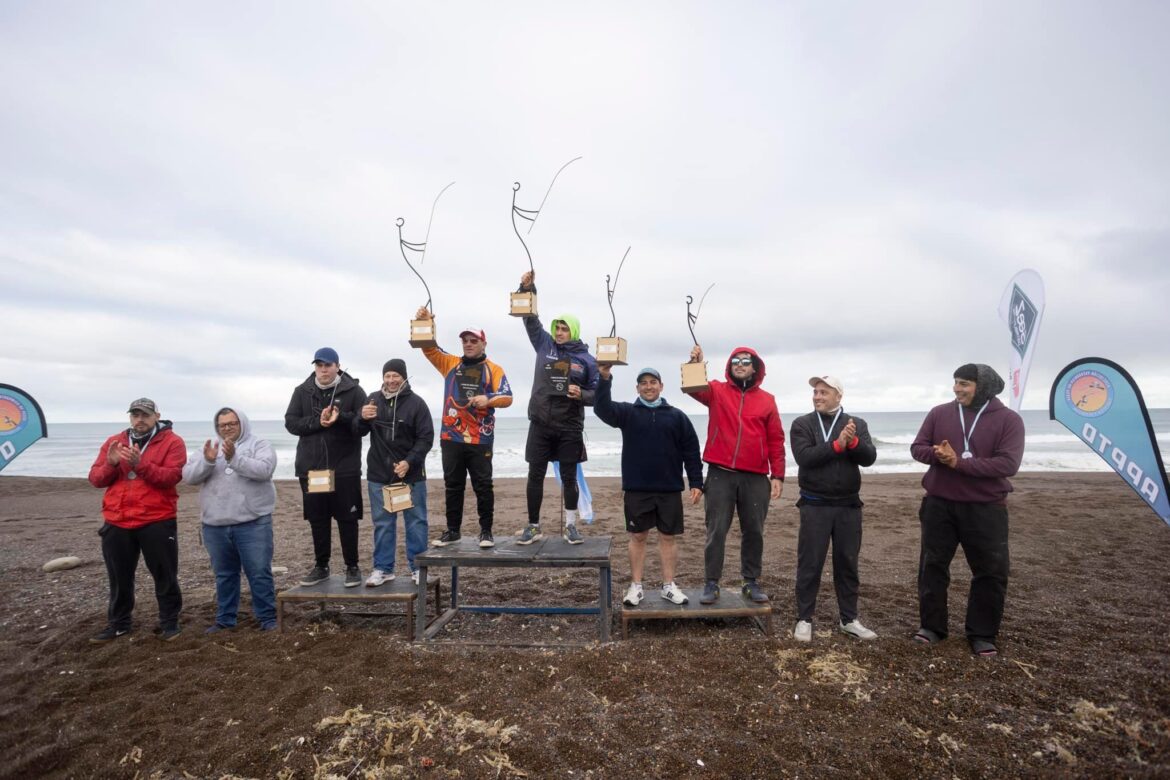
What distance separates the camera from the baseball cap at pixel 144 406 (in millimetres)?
4484

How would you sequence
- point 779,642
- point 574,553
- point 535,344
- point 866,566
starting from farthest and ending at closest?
point 866,566, point 535,344, point 574,553, point 779,642

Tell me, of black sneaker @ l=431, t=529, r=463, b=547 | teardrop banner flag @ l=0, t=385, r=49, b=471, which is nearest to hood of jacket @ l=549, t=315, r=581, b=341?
black sneaker @ l=431, t=529, r=463, b=547

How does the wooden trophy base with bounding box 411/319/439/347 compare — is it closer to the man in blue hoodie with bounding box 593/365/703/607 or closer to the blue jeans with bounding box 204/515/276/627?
the man in blue hoodie with bounding box 593/365/703/607

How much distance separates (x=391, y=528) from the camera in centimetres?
482

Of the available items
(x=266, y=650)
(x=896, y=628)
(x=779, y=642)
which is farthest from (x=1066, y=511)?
(x=266, y=650)

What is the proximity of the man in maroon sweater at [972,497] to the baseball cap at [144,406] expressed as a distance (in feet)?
18.9

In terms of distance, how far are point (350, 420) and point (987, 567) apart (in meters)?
4.98

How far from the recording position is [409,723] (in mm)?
3141

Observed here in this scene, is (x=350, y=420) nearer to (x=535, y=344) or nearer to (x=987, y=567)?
(x=535, y=344)

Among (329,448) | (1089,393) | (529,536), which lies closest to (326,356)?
(329,448)

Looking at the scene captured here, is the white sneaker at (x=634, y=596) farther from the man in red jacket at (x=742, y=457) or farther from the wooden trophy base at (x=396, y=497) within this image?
the wooden trophy base at (x=396, y=497)

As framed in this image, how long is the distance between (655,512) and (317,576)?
9.80 ft

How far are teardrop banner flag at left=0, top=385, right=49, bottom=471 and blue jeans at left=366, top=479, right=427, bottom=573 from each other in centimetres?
455

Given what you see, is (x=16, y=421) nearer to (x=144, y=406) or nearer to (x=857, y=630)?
(x=144, y=406)
